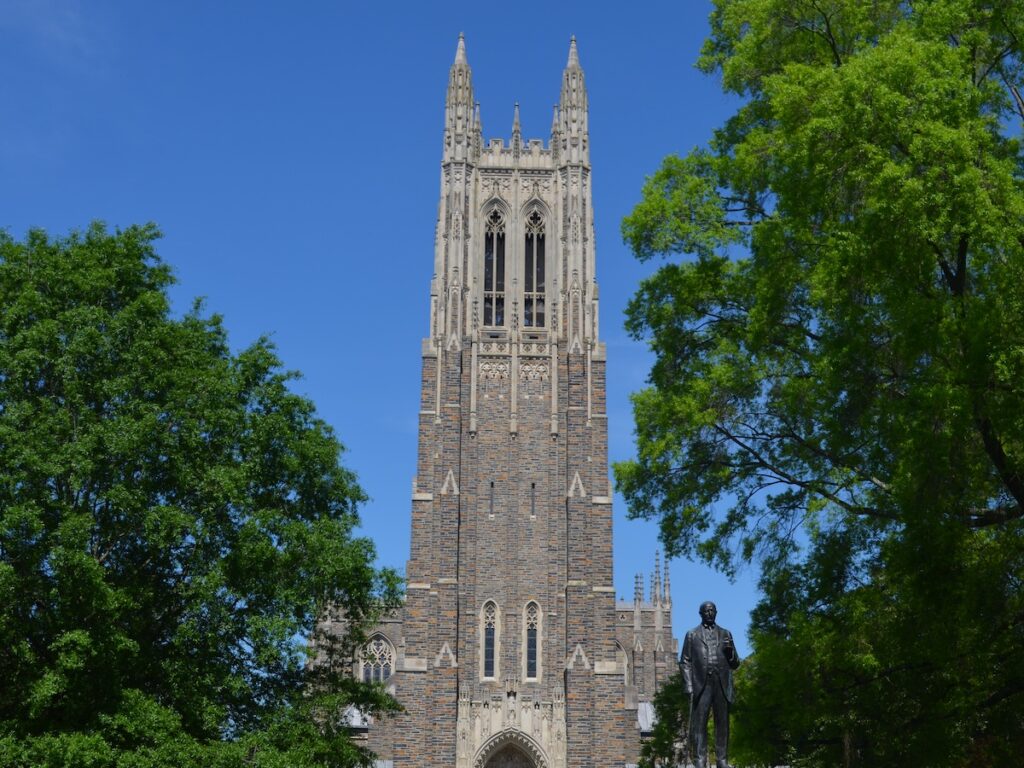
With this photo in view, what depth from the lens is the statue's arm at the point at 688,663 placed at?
12.8m

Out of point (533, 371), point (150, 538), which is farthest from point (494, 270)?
point (150, 538)

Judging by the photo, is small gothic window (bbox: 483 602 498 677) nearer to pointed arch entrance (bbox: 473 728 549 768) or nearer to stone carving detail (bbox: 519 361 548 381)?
pointed arch entrance (bbox: 473 728 549 768)

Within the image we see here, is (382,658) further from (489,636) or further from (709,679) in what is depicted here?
(709,679)

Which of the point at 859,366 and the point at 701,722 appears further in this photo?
the point at 859,366

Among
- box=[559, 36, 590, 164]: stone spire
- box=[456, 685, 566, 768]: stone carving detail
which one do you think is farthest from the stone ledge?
box=[559, 36, 590, 164]: stone spire

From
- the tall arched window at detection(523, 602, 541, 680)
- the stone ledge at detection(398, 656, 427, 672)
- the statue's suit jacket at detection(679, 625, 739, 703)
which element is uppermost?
the tall arched window at detection(523, 602, 541, 680)

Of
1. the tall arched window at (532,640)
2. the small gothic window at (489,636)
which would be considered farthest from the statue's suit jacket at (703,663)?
the small gothic window at (489,636)

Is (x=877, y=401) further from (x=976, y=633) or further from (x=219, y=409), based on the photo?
(x=219, y=409)

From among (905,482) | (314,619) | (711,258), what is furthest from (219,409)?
(905,482)

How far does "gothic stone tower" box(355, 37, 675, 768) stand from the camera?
127ft

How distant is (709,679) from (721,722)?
0.48 m

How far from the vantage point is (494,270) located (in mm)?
44969

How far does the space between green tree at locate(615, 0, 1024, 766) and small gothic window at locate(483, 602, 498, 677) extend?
20.3m

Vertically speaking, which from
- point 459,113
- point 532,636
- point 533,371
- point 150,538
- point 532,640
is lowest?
point 150,538
